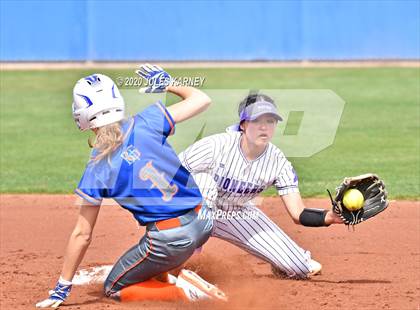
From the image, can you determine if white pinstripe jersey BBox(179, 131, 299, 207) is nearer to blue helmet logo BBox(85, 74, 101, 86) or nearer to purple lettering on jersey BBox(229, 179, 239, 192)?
purple lettering on jersey BBox(229, 179, 239, 192)

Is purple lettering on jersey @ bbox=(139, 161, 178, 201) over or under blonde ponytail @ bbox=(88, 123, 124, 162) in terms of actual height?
under

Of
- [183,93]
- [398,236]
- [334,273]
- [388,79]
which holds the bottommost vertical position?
[334,273]

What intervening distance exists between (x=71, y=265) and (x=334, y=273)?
8.03ft

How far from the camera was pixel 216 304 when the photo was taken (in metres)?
5.88

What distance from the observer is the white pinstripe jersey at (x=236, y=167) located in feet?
21.3


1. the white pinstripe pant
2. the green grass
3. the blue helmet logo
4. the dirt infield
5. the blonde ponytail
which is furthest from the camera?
the green grass

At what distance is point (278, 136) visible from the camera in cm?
1291

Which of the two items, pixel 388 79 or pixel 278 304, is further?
pixel 388 79

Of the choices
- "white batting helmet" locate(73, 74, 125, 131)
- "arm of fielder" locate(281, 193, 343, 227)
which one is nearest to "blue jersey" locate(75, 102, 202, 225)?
"white batting helmet" locate(73, 74, 125, 131)

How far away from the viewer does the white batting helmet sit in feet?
17.7

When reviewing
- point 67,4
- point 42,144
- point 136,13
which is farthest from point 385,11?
point 42,144

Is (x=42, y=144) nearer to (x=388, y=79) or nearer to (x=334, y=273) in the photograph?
(x=334, y=273)

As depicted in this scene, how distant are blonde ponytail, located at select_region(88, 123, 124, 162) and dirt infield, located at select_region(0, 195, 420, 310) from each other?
1.13 meters

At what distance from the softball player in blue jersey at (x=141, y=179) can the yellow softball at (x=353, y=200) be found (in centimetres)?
107
